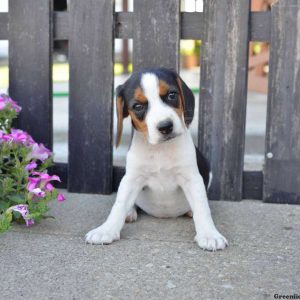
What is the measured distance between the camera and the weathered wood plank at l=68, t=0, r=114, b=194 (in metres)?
4.28

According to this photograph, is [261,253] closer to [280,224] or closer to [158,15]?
[280,224]

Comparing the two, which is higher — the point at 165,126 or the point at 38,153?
the point at 165,126

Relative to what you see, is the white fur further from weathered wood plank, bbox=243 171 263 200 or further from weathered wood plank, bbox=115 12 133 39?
weathered wood plank, bbox=243 171 263 200

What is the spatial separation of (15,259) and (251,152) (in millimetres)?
3156

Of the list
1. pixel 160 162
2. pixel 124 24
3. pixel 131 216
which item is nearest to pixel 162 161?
pixel 160 162

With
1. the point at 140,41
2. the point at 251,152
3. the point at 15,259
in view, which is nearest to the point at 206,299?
the point at 15,259

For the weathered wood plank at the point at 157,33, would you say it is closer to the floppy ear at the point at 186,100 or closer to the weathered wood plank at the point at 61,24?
the weathered wood plank at the point at 61,24

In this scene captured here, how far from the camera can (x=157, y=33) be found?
4.21 meters

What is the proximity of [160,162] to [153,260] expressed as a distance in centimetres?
74

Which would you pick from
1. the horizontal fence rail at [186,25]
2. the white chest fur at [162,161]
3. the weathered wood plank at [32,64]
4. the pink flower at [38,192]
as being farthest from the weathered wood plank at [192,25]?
the pink flower at [38,192]

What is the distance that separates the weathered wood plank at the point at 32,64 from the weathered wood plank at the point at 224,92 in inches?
43.0

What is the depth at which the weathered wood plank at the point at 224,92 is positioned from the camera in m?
4.11

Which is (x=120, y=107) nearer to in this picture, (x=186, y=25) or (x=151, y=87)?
(x=151, y=87)

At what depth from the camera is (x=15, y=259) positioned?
3.18m
